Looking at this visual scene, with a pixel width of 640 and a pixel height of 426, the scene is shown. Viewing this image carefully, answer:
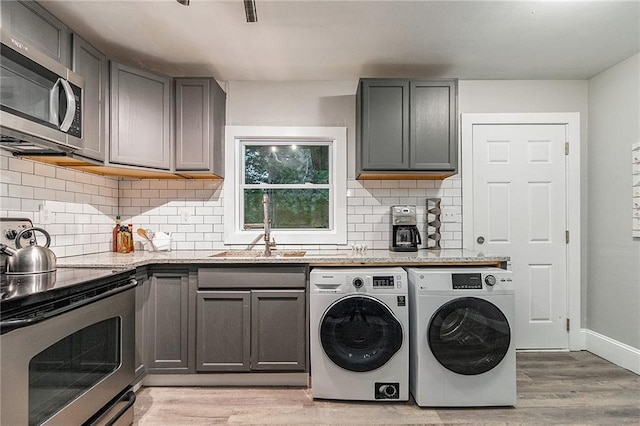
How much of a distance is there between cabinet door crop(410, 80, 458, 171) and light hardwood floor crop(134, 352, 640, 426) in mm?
1738

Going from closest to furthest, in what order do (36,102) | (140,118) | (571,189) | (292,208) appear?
(36,102)
(140,118)
(571,189)
(292,208)

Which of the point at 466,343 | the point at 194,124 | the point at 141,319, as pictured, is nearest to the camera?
the point at 466,343

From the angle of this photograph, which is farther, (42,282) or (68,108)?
(68,108)

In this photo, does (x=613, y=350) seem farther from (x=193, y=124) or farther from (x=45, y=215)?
(x=45, y=215)

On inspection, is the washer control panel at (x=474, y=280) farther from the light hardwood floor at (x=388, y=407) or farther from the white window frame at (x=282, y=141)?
the white window frame at (x=282, y=141)

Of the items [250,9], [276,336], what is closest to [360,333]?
[276,336]

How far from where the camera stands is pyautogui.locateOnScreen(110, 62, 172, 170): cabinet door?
2434 mm

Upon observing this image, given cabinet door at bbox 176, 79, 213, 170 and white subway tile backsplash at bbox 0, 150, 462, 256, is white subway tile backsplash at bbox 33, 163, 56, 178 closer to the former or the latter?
white subway tile backsplash at bbox 0, 150, 462, 256

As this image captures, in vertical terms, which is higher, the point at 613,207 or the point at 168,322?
the point at 613,207

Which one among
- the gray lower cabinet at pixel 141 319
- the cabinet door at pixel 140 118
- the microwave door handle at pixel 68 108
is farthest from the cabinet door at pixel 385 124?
Answer: the microwave door handle at pixel 68 108

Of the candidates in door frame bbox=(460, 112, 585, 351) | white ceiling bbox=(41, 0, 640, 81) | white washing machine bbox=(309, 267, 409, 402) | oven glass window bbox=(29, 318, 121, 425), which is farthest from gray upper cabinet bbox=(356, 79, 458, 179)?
oven glass window bbox=(29, 318, 121, 425)

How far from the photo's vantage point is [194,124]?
108 inches

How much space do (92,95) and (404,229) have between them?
8.26 ft

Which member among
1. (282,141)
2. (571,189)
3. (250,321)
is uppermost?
(282,141)
